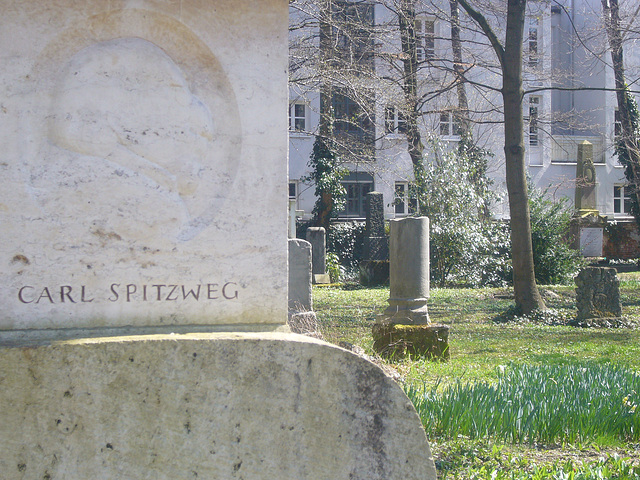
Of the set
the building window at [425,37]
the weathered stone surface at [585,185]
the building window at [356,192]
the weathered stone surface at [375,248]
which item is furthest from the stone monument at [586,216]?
the building window at [356,192]

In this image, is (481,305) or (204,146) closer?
(204,146)

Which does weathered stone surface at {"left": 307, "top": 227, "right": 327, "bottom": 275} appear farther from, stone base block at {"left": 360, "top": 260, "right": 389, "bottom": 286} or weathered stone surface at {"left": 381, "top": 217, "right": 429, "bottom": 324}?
weathered stone surface at {"left": 381, "top": 217, "right": 429, "bottom": 324}

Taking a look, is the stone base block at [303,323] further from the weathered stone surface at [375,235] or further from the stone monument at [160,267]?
the weathered stone surface at [375,235]

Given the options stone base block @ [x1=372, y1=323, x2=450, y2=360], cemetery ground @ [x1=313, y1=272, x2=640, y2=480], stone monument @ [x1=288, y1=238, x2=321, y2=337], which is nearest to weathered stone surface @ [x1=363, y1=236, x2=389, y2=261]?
stone monument @ [x1=288, y1=238, x2=321, y2=337]

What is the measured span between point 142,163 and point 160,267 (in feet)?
1.30

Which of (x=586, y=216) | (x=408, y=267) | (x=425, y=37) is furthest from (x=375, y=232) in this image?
(x=408, y=267)

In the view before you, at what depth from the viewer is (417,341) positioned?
8086mm

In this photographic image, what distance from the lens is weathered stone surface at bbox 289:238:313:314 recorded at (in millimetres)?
9031

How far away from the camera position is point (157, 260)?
249 cm

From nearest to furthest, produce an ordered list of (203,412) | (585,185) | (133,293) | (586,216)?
(203,412) → (133,293) → (586,216) → (585,185)

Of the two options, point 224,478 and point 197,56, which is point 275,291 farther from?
point 197,56

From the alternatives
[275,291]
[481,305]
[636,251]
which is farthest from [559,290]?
[275,291]

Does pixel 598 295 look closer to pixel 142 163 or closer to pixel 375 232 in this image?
pixel 375 232

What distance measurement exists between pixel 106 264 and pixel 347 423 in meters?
1.05
